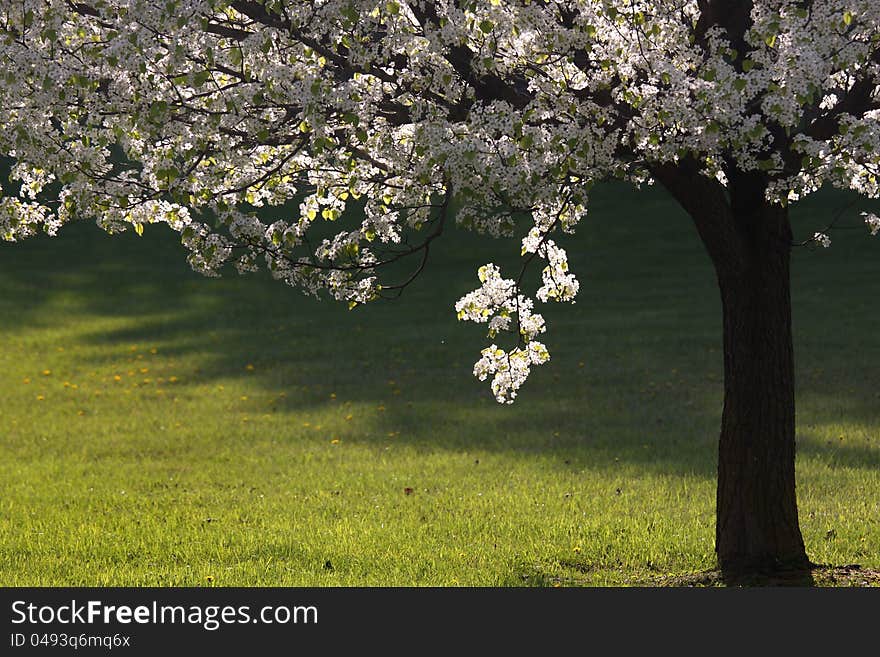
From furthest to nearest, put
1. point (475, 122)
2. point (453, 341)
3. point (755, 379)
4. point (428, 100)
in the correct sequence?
point (453, 341), point (755, 379), point (428, 100), point (475, 122)

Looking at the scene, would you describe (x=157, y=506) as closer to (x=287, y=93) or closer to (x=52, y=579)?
(x=52, y=579)

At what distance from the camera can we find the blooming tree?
6086mm

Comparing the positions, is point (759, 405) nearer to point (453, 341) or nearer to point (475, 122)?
point (475, 122)

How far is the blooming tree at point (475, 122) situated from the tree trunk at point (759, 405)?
0.02 meters

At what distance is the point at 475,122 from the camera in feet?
20.8

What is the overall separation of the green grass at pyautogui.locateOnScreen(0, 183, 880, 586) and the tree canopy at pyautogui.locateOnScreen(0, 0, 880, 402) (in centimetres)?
289

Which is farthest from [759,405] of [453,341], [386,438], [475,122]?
[453,341]

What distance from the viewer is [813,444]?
14344mm

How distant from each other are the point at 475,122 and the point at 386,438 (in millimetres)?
9441

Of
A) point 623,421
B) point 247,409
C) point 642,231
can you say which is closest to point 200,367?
point 247,409

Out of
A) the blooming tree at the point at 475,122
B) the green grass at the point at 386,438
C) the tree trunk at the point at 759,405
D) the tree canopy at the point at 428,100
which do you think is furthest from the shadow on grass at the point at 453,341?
the tree canopy at the point at 428,100

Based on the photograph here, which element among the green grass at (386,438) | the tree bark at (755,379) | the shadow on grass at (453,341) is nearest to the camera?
the tree bark at (755,379)

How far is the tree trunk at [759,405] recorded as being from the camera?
27.4 ft

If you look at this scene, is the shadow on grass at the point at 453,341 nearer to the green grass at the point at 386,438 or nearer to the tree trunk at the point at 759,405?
the green grass at the point at 386,438
